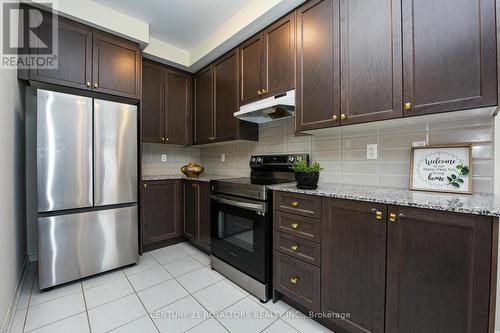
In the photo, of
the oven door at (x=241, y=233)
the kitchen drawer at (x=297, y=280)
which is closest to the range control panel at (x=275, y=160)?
the oven door at (x=241, y=233)

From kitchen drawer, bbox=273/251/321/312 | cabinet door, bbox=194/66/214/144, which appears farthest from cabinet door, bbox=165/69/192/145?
kitchen drawer, bbox=273/251/321/312

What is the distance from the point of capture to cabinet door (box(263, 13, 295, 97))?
1.82 metres

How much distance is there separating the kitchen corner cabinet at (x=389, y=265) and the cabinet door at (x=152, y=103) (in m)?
2.00

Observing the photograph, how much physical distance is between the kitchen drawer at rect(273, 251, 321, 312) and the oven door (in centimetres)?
11

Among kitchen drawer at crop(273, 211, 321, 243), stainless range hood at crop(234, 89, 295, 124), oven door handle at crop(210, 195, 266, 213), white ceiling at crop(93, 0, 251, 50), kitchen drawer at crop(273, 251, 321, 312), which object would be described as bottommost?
kitchen drawer at crop(273, 251, 321, 312)

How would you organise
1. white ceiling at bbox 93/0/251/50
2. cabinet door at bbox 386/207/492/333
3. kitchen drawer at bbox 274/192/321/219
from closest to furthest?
1. cabinet door at bbox 386/207/492/333
2. kitchen drawer at bbox 274/192/321/219
3. white ceiling at bbox 93/0/251/50

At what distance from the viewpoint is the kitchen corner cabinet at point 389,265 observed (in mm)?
920

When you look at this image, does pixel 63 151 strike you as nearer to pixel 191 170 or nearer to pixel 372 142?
pixel 191 170

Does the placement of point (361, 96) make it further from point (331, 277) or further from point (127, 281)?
point (127, 281)

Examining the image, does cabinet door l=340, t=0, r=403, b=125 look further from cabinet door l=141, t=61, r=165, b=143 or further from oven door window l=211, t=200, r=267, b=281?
cabinet door l=141, t=61, r=165, b=143

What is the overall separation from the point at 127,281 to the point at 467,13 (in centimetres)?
307

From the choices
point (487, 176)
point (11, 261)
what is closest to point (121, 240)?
point (11, 261)

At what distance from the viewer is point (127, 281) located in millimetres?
2008


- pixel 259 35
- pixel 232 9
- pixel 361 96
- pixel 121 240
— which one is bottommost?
pixel 121 240
